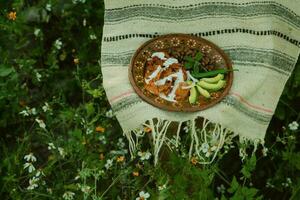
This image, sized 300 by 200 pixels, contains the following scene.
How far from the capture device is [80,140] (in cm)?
197

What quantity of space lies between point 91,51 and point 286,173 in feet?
3.22

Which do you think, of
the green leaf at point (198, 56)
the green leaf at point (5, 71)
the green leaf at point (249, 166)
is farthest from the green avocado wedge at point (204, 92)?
the green leaf at point (5, 71)

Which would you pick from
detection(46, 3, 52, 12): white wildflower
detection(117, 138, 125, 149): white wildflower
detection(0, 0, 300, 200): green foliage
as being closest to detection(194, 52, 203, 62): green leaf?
detection(0, 0, 300, 200): green foliage

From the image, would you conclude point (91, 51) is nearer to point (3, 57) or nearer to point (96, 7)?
point (96, 7)

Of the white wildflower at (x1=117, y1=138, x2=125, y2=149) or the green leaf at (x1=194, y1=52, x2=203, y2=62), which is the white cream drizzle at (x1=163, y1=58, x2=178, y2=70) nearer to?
the green leaf at (x1=194, y1=52, x2=203, y2=62)

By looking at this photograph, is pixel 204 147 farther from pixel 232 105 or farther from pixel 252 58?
pixel 252 58

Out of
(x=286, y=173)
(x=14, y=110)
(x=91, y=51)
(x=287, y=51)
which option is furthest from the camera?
(x=91, y=51)

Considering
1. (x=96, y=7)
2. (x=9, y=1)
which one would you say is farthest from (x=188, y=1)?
(x=9, y=1)

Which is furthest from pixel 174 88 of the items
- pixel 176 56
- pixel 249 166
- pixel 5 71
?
pixel 5 71

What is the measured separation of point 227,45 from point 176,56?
0.61 feet

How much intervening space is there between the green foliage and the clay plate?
0.13 m

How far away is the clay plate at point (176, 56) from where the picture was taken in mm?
1841

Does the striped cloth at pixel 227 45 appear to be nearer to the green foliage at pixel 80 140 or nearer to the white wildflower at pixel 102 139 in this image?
the green foliage at pixel 80 140

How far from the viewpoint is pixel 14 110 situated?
2.33 meters
